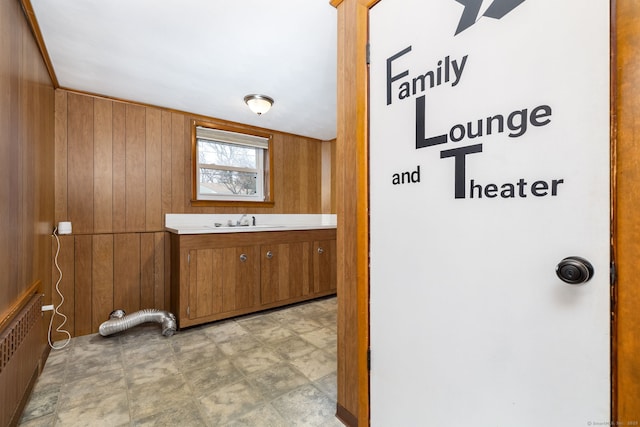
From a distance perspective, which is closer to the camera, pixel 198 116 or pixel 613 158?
pixel 613 158

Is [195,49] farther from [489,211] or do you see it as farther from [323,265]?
[323,265]

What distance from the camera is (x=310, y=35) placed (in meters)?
1.86

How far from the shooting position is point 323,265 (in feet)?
12.0

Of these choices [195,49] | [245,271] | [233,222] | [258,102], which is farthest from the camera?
[233,222]

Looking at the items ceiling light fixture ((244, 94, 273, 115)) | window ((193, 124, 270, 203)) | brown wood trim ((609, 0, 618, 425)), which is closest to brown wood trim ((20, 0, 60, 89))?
window ((193, 124, 270, 203))

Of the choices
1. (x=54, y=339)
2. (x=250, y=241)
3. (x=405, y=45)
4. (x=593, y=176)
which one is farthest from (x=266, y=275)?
(x=593, y=176)

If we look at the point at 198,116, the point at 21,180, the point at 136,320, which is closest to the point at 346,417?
the point at 136,320

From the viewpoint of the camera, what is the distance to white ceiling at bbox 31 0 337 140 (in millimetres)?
1637

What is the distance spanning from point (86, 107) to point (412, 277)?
3323 millimetres

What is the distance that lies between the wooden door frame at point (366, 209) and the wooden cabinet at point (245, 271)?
173 centimetres

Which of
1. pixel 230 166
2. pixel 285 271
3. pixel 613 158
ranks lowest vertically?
pixel 285 271

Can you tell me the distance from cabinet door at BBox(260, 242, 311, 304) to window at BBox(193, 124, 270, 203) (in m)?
0.85

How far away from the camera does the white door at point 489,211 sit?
710 millimetres

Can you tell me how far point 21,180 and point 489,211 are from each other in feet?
7.97
